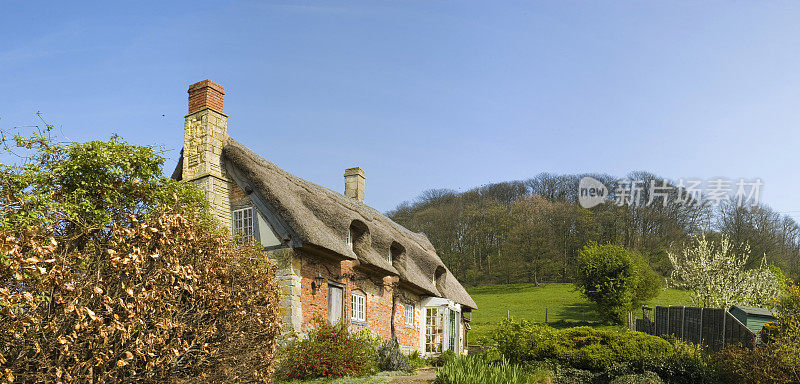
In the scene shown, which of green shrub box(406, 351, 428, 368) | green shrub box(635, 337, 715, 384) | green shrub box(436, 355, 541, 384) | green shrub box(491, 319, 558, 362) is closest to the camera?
green shrub box(436, 355, 541, 384)

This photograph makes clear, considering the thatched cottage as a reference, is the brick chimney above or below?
above

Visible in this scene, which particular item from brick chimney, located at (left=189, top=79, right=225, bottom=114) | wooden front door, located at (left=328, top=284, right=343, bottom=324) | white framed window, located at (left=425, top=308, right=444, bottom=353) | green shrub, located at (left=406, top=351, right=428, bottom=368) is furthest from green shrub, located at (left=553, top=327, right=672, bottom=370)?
brick chimney, located at (left=189, top=79, right=225, bottom=114)

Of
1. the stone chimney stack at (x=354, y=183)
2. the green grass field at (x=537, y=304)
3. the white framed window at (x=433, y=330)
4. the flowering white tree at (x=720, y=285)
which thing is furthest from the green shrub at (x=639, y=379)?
the green grass field at (x=537, y=304)

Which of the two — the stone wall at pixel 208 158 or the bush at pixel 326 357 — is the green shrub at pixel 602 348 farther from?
the stone wall at pixel 208 158

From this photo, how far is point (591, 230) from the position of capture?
48469 millimetres

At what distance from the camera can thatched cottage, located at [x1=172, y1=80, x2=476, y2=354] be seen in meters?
13.9

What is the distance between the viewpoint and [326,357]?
12414 millimetres

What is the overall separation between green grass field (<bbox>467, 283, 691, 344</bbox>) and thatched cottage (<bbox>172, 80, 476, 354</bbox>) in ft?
42.7

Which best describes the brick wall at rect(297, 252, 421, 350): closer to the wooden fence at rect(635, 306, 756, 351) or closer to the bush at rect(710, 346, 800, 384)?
the wooden fence at rect(635, 306, 756, 351)

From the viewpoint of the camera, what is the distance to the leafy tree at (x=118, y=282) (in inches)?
211

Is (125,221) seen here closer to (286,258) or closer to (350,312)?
(286,258)

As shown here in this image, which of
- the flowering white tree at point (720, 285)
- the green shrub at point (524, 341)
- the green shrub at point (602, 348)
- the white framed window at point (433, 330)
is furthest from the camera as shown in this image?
the flowering white tree at point (720, 285)

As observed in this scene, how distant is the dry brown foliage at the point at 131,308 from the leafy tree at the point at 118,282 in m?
0.01

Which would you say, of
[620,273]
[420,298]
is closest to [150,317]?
[420,298]
